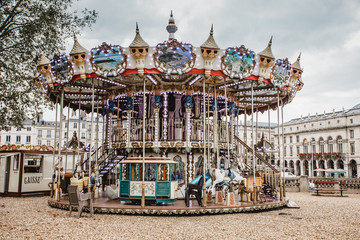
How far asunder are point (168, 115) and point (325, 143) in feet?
193

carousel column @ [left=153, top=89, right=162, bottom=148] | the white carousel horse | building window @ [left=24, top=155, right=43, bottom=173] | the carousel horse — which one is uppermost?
carousel column @ [left=153, top=89, right=162, bottom=148]

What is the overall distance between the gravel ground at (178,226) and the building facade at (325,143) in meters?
48.9

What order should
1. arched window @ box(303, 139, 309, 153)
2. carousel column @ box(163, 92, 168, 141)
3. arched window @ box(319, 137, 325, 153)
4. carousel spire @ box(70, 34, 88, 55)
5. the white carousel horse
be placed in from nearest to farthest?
the white carousel horse < carousel spire @ box(70, 34, 88, 55) < carousel column @ box(163, 92, 168, 141) < arched window @ box(319, 137, 325, 153) < arched window @ box(303, 139, 309, 153)

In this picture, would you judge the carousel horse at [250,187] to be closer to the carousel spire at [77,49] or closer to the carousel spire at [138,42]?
the carousel spire at [138,42]

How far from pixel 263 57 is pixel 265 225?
691 centimetres

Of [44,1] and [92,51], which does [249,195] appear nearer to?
[92,51]

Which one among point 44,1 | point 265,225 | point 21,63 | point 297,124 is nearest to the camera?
point 265,225

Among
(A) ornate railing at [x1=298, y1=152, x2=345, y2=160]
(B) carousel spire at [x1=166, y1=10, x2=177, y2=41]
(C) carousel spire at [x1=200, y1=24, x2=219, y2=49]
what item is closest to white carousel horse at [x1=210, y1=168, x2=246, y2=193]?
(C) carousel spire at [x1=200, y1=24, x2=219, y2=49]

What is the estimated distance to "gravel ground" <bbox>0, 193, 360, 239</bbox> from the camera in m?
8.73

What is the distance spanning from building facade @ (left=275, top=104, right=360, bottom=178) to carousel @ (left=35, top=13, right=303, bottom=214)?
44504 millimetres

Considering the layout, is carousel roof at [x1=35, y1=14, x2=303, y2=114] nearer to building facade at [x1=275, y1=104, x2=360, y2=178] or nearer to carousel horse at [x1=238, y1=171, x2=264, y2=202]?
carousel horse at [x1=238, y1=171, x2=264, y2=202]

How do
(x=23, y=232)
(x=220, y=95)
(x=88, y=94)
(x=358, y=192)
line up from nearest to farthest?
(x=23, y=232), (x=220, y=95), (x=88, y=94), (x=358, y=192)

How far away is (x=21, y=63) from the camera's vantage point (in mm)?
15820

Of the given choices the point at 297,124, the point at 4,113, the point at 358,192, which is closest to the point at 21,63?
the point at 4,113
